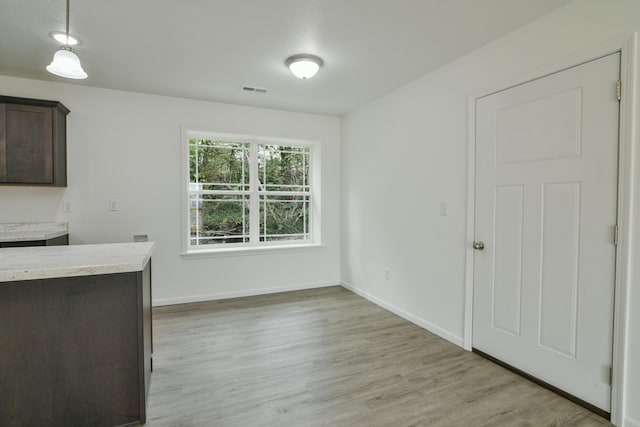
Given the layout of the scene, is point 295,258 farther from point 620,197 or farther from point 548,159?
point 620,197

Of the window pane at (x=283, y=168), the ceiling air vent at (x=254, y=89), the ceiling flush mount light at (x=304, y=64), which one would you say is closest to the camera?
the ceiling flush mount light at (x=304, y=64)

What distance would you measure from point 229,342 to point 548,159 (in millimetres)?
2937

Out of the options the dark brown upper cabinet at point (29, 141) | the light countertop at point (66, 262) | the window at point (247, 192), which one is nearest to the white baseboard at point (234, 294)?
the window at point (247, 192)

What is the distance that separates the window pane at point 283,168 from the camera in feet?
14.9

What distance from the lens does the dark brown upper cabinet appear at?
9.87 ft

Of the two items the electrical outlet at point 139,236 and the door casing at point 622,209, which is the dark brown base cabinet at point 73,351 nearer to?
the electrical outlet at point 139,236

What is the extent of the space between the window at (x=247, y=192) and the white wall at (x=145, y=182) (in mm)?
242

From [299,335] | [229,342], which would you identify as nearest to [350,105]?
[299,335]

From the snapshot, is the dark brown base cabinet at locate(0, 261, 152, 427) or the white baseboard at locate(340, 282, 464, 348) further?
the white baseboard at locate(340, 282, 464, 348)

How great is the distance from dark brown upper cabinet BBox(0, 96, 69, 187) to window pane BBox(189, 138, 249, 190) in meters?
1.38

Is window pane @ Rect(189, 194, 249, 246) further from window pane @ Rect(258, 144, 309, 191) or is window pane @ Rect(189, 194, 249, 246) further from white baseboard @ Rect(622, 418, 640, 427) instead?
white baseboard @ Rect(622, 418, 640, 427)

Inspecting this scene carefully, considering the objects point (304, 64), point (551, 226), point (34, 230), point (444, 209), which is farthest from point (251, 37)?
point (34, 230)

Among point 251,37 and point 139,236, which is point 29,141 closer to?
point 139,236


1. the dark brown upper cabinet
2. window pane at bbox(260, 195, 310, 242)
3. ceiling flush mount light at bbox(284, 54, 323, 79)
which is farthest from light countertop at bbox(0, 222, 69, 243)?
ceiling flush mount light at bbox(284, 54, 323, 79)
